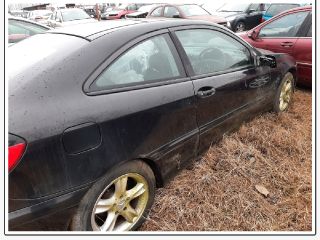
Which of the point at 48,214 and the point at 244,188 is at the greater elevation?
the point at 48,214

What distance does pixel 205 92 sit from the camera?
2.45 m

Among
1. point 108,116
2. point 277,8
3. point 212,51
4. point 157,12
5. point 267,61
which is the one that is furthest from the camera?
point 157,12

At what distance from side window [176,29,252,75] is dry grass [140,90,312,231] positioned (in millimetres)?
720

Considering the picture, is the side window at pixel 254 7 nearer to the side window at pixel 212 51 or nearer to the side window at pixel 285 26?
the side window at pixel 285 26

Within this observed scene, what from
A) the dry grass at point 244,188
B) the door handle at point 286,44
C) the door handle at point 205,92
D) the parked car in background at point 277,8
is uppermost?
the parked car in background at point 277,8

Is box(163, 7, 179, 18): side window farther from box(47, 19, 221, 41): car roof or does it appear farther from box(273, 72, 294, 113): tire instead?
box(47, 19, 221, 41): car roof

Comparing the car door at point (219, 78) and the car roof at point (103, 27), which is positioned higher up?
the car roof at point (103, 27)

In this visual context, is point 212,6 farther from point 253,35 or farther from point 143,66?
point 143,66

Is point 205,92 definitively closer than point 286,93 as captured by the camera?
Yes

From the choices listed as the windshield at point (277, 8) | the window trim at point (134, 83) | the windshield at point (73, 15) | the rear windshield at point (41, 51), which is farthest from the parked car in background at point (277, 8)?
the rear windshield at point (41, 51)

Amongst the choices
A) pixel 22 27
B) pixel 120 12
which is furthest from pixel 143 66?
pixel 120 12

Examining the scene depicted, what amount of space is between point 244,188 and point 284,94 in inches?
74.3

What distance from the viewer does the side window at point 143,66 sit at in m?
1.91

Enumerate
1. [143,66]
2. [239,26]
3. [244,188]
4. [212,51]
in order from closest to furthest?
[143,66]
[244,188]
[212,51]
[239,26]
